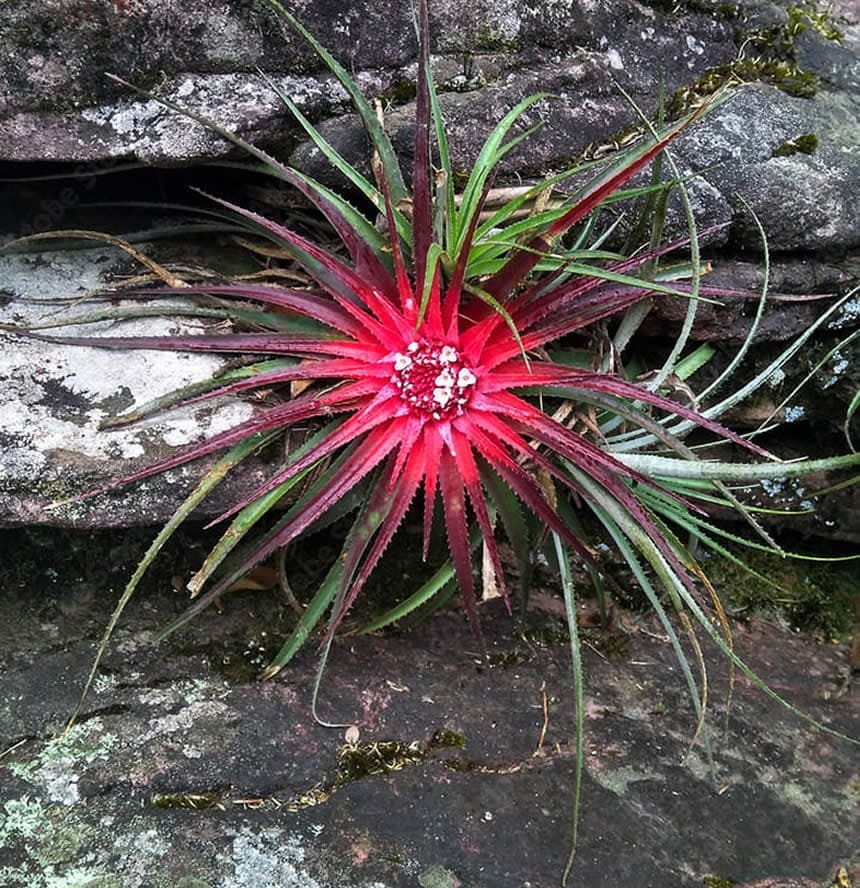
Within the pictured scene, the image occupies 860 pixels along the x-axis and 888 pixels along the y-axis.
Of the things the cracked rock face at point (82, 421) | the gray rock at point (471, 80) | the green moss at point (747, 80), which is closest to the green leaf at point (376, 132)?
the gray rock at point (471, 80)

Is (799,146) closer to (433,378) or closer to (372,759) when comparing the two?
(433,378)

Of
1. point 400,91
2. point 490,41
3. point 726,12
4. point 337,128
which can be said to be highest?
point 726,12

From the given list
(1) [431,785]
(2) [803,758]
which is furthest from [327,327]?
(2) [803,758]

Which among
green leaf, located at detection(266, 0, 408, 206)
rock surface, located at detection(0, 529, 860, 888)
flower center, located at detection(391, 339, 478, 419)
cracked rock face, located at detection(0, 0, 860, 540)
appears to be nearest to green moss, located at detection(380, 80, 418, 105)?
cracked rock face, located at detection(0, 0, 860, 540)

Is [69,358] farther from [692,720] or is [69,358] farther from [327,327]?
[692,720]

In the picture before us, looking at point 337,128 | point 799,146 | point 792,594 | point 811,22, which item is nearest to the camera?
point 337,128

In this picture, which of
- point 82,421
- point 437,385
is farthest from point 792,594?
point 82,421

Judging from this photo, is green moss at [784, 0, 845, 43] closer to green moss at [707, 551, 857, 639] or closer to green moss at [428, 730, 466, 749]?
green moss at [707, 551, 857, 639]
